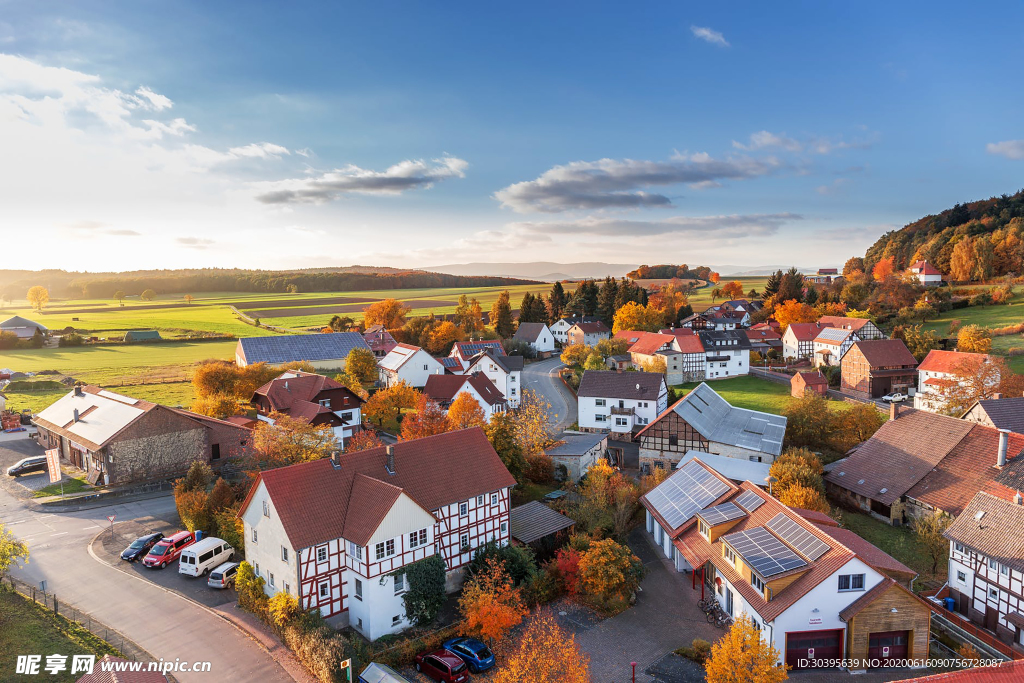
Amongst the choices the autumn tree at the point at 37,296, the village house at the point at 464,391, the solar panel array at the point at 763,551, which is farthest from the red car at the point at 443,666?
the autumn tree at the point at 37,296

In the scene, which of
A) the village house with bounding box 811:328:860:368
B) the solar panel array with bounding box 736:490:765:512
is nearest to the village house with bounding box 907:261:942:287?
the village house with bounding box 811:328:860:368

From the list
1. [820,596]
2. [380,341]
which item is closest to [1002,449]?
[820,596]

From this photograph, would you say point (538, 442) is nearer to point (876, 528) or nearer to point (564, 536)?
point (564, 536)

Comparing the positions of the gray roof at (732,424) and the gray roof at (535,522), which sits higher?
the gray roof at (732,424)

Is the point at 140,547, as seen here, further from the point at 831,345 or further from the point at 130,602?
the point at 831,345

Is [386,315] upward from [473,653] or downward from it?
upward

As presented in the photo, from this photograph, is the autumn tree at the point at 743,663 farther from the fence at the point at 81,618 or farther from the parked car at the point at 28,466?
the parked car at the point at 28,466
